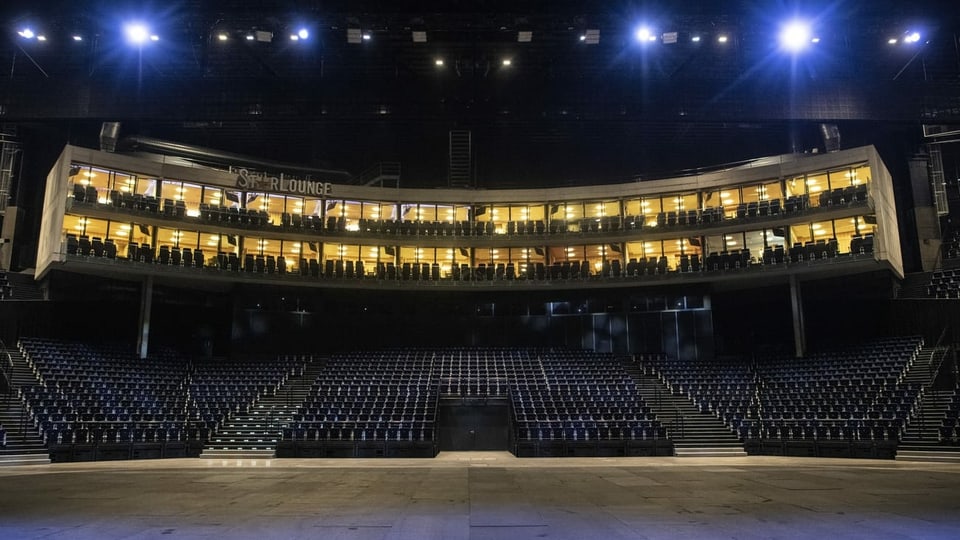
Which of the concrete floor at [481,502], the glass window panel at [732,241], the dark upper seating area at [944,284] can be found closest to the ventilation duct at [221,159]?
the concrete floor at [481,502]

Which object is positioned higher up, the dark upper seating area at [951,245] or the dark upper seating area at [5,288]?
the dark upper seating area at [951,245]

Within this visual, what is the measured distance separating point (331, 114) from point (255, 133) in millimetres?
20906

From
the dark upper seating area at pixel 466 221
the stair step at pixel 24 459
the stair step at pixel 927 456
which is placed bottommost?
the stair step at pixel 927 456

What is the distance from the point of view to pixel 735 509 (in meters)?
9.62

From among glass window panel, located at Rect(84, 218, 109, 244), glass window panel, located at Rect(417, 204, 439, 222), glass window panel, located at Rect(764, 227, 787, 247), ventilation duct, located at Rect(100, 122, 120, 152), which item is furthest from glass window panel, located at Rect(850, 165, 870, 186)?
ventilation duct, located at Rect(100, 122, 120, 152)

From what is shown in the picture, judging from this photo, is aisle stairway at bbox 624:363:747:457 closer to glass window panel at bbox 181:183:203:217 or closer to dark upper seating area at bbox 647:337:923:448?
dark upper seating area at bbox 647:337:923:448

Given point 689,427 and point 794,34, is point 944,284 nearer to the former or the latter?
point 689,427

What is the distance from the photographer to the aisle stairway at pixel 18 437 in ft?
61.5

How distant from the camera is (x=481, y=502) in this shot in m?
10.5

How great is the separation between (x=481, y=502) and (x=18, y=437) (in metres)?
17.8

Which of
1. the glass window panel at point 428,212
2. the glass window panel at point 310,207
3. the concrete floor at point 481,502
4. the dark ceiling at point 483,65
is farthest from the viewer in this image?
the glass window panel at point 428,212

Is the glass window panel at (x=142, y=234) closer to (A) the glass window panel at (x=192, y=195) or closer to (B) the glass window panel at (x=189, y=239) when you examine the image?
(B) the glass window panel at (x=189, y=239)

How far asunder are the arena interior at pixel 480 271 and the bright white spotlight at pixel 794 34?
0.60 ft

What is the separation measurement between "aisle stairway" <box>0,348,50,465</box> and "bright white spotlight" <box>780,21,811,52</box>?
90.2ft
